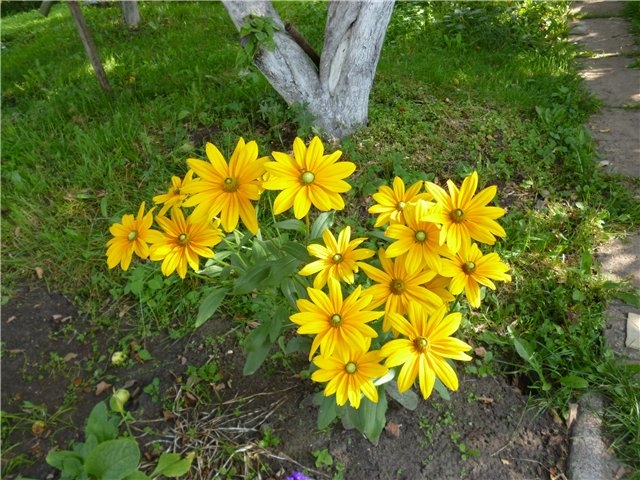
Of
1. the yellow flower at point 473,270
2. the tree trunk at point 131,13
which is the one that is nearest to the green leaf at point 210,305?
the yellow flower at point 473,270

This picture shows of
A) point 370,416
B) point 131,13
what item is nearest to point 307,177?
point 370,416

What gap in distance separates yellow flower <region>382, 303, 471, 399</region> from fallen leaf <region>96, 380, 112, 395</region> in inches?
61.6

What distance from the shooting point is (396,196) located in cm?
136

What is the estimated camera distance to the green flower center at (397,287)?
49.8 inches

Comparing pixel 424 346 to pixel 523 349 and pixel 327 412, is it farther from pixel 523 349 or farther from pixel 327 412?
pixel 523 349

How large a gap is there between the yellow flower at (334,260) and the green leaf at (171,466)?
954mm

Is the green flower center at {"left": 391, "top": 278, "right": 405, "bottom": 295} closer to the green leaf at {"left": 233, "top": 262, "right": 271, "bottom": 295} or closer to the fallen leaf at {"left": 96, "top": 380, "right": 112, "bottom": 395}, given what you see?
the green leaf at {"left": 233, "top": 262, "right": 271, "bottom": 295}

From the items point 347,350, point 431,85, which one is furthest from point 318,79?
point 347,350

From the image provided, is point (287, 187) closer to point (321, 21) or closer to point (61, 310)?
point (61, 310)

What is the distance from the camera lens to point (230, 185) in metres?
1.22

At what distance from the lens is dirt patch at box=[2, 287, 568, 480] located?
1.81 m

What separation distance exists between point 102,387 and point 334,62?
215 centimetres

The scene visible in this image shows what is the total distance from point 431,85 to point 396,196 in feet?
8.13

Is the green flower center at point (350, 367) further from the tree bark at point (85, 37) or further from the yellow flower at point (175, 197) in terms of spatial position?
the tree bark at point (85, 37)
